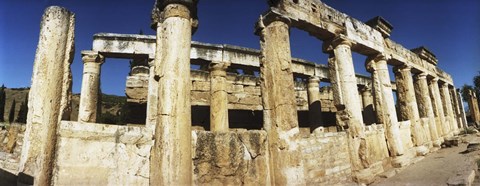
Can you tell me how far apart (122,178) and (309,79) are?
9496 mm

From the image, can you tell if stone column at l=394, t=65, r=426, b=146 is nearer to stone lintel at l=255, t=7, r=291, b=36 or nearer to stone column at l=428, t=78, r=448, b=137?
stone column at l=428, t=78, r=448, b=137

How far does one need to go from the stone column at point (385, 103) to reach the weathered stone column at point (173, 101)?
22.3 feet

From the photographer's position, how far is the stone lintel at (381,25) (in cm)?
901

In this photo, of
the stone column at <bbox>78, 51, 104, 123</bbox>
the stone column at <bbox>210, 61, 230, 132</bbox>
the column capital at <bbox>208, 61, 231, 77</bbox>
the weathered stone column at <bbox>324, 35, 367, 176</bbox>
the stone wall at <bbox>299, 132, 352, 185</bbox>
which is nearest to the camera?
the stone wall at <bbox>299, 132, 352, 185</bbox>

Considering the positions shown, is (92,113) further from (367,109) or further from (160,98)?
(367,109)

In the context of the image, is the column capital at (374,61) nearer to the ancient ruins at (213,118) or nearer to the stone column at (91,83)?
the ancient ruins at (213,118)

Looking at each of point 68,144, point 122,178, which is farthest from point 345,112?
point 68,144

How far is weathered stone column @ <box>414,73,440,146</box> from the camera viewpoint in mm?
10969

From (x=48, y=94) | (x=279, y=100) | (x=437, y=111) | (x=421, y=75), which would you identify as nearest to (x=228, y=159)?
(x=279, y=100)

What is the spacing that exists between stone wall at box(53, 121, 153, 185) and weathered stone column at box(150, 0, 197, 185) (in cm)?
23

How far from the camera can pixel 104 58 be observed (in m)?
8.82

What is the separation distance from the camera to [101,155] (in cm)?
393

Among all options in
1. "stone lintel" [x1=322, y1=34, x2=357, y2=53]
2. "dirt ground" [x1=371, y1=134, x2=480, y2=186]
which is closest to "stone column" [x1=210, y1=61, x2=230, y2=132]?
"stone lintel" [x1=322, y1=34, x2=357, y2=53]

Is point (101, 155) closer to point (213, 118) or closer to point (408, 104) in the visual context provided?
point (213, 118)
